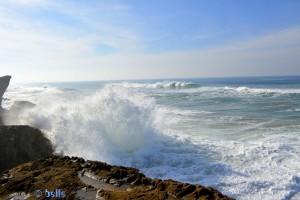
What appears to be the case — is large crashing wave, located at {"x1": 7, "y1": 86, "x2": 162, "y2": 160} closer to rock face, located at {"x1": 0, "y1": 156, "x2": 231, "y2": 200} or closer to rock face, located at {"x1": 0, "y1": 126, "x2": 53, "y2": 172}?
rock face, located at {"x1": 0, "y1": 126, "x2": 53, "y2": 172}

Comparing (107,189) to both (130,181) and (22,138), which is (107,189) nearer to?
(130,181)

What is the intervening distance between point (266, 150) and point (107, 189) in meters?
6.71

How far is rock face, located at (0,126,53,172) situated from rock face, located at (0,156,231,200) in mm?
2456

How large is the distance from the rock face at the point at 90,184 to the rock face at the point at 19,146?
246cm

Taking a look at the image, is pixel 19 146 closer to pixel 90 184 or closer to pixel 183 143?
pixel 90 184

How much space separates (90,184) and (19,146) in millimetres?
4478

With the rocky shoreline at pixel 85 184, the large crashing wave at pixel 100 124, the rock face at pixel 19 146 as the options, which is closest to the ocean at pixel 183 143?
the large crashing wave at pixel 100 124

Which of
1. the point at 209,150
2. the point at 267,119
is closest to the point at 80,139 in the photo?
the point at 209,150

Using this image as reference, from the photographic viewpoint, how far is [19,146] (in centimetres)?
843

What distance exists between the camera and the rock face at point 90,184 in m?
4.18

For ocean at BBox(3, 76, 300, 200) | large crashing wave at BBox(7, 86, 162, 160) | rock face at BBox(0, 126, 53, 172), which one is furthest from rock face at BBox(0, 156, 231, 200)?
large crashing wave at BBox(7, 86, 162, 160)

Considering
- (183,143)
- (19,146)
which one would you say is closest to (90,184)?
(19,146)

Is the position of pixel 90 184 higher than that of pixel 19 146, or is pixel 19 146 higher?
pixel 90 184

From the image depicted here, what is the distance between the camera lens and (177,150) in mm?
10391
